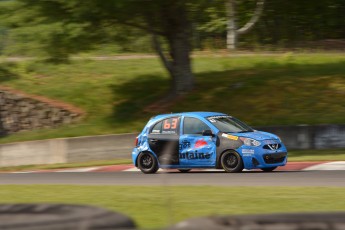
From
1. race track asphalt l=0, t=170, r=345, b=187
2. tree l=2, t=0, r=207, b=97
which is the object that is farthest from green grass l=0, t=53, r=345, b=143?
race track asphalt l=0, t=170, r=345, b=187

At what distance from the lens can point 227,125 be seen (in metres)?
18.1

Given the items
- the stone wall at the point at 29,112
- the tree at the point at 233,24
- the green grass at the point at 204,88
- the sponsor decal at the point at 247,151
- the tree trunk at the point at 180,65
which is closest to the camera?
the sponsor decal at the point at 247,151

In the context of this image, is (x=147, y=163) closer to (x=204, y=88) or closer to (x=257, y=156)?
(x=257, y=156)

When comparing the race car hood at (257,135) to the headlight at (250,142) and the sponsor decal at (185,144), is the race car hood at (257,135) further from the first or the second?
the sponsor decal at (185,144)

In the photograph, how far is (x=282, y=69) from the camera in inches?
1212

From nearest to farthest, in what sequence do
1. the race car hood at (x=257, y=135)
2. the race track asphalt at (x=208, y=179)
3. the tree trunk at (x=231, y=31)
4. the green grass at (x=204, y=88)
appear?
the race track asphalt at (x=208, y=179) → the race car hood at (x=257, y=135) → the green grass at (x=204, y=88) → the tree trunk at (x=231, y=31)

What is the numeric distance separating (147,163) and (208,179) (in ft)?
10.7

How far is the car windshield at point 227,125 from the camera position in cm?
1795

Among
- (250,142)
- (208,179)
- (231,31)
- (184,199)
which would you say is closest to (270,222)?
(184,199)

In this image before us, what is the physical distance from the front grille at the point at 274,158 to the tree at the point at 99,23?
350 inches

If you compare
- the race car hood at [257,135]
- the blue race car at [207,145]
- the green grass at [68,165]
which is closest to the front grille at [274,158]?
the blue race car at [207,145]

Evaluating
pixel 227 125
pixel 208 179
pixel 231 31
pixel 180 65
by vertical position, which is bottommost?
pixel 208 179

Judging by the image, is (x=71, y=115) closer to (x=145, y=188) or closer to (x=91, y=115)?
(x=91, y=115)

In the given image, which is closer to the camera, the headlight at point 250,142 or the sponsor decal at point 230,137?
the headlight at point 250,142
